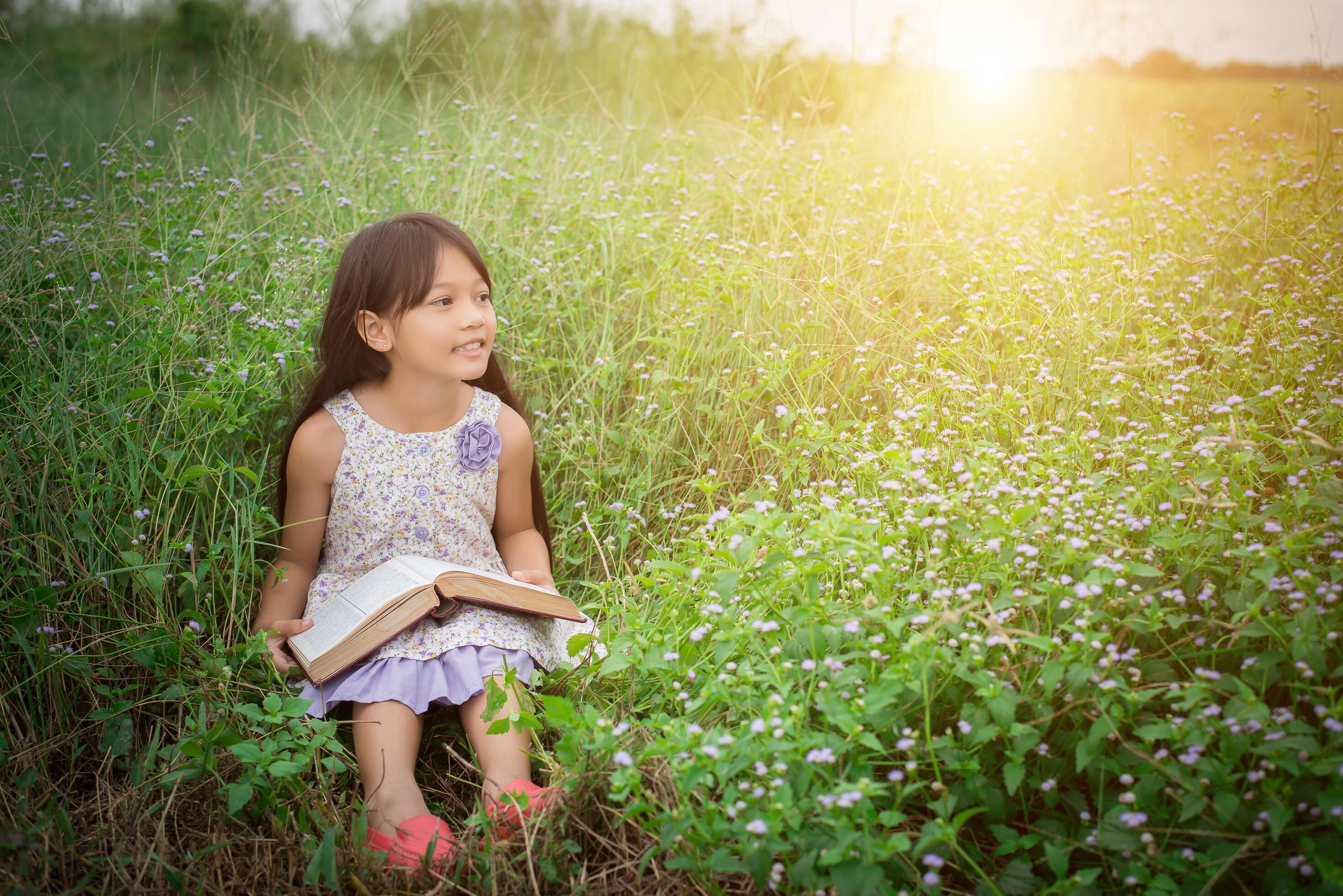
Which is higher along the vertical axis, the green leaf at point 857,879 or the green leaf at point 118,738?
the green leaf at point 857,879

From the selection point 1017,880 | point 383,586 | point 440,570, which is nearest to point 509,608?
point 440,570

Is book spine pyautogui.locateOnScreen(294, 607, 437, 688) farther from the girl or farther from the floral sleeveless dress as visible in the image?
the floral sleeveless dress

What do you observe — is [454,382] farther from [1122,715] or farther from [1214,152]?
[1214,152]

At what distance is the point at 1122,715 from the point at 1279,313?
228 cm

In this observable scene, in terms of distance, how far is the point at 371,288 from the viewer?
289 centimetres

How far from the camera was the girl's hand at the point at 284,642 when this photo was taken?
2.66 metres

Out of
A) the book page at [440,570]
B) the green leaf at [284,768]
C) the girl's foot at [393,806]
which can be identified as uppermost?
the book page at [440,570]

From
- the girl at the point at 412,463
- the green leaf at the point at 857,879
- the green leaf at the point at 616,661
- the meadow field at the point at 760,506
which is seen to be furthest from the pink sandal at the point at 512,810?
the green leaf at the point at 857,879

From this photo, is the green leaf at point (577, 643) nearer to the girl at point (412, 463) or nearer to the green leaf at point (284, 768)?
the girl at point (412, 463)

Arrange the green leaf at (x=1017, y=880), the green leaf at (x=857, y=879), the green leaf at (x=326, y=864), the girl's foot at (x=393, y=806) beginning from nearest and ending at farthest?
the green leaf at (x=857, y=879) < the green leaf at (x=1017, y=880) < the green leaf at (x=326, y=864) < the girl's foot at (x=393, y=806)

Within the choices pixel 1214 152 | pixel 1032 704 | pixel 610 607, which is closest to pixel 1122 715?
pixel 1032 704

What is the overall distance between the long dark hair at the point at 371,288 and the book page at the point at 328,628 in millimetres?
505

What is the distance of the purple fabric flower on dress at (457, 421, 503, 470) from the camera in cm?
301

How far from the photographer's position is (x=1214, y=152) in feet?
17.0
